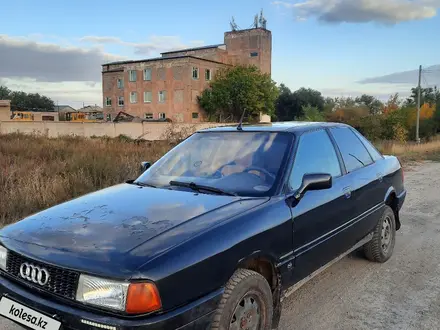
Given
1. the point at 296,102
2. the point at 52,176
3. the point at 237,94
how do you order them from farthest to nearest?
the point at 296,102, the point at 237,94, the point at 52,176

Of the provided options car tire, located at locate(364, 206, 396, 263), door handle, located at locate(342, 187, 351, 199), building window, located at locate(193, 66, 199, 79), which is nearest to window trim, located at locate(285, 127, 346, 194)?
door handle, located at locate(342, 187, 351, 199)

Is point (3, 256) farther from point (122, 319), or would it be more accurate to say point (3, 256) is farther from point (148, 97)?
point (148, 97)

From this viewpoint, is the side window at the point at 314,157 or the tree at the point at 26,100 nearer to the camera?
the side window at the point at 314,157

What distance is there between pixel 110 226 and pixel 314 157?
1972 mm

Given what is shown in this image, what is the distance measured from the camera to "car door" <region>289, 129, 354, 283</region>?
3.13 meters

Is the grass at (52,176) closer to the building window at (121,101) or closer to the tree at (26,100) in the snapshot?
the building window at (121,101)

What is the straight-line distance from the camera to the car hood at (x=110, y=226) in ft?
7.22

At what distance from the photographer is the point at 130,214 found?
274cm

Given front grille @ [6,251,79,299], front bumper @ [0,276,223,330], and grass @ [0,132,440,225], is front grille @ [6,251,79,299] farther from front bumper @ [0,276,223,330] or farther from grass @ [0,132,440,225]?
grass @ [0,132,440,225]

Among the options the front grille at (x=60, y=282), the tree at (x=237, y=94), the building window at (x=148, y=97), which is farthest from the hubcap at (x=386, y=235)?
the building window at (x=148, y=97)

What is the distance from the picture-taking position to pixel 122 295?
6.76 feet

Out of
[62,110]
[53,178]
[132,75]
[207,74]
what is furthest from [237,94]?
[62,110]

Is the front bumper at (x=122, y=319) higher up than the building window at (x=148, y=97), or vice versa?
the building window at (x=148, y=97)

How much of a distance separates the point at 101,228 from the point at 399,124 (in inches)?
1166
